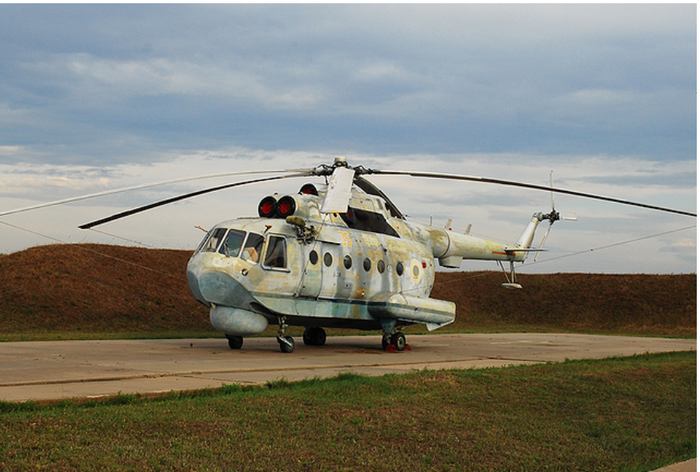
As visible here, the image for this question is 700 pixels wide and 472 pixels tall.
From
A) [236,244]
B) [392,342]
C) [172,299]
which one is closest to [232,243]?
[236,244]

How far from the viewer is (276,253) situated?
1722 cm

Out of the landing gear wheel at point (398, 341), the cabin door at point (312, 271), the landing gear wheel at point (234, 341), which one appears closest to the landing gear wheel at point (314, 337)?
the landing gear wheel at point (398, 341)

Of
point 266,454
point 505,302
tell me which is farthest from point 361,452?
point 505,302

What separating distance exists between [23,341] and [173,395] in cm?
1213

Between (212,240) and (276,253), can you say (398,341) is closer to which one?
(276,253)

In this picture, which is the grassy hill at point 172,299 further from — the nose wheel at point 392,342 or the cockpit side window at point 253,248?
the nose wheel at point 392,342

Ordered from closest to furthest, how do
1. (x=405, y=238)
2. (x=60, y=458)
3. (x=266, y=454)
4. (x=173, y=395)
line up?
(x=60, y=458), (x=266, y=454), (x=173, y=395), (x=405, y=238)

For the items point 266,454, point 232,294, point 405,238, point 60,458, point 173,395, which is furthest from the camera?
point 405,238

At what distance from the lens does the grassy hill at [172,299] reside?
28.7 metres

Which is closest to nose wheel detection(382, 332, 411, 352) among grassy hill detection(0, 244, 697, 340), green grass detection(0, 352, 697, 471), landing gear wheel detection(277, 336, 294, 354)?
landing gear wheel detection(277, 336, 294, 354)

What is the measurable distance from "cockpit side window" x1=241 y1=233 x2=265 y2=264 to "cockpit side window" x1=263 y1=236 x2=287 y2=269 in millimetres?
231

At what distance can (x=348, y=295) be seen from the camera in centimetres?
→ 1898

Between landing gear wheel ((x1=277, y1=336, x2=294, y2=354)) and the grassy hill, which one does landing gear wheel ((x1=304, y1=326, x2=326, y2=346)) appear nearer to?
landing gear wheel ((x1=277, y1=336, x2=294, y2=354))

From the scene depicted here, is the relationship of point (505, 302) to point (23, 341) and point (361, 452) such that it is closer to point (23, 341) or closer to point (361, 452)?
point (23, 341)
